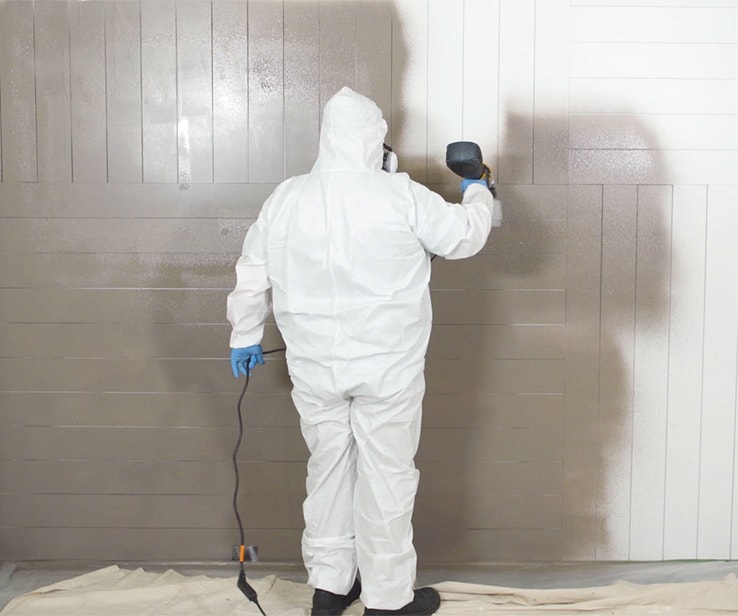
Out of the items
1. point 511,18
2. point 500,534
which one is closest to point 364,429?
point 500,534

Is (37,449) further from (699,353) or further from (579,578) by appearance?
(699,353)

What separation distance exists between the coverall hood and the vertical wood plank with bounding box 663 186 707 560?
3.80 ft

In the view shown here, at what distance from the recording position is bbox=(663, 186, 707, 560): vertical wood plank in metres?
2.85

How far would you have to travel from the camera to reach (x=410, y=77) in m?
2.80

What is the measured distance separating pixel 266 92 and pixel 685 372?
1742 mm

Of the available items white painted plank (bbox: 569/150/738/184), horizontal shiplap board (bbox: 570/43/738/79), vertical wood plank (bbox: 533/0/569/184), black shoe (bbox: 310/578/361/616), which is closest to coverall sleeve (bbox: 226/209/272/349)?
black shoe (bbox: 310/578/361/616)

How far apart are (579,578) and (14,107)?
2.51 m

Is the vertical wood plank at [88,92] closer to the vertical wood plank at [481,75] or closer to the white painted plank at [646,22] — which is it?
the vertical wood plank at [481,75]

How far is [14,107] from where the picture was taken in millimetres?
2828

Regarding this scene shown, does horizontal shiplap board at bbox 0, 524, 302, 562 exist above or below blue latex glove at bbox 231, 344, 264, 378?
below

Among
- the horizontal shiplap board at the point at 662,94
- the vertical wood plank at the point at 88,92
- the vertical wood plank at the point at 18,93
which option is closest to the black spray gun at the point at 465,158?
the horizontal shiplap board at the point at 662,94

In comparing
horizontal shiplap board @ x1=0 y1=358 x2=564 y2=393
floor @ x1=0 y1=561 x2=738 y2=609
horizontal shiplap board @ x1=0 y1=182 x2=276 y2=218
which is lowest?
floor @ x1=0 y1=561 x2=738 y2=609

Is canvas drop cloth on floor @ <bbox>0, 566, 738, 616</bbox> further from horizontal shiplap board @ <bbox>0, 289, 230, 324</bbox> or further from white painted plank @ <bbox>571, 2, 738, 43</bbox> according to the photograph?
white painted plank @ <bbox>571, 2, 738, 43</bbox>

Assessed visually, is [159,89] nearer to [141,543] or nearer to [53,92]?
[53,92]
